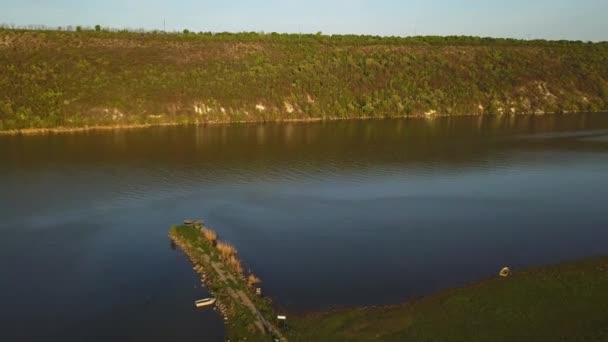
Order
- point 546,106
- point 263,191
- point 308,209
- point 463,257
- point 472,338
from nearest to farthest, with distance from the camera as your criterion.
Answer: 1. point 472,338
2. point 463,257
3. point 308,209
4. point 263,191
5. point 546,106

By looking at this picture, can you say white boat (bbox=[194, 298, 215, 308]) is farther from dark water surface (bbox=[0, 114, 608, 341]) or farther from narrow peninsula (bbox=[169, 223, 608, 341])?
narrow peninsula (bbox=[169, 223, 608, 341])

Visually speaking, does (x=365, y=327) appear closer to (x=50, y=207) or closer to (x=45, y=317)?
(x=45, y=317)

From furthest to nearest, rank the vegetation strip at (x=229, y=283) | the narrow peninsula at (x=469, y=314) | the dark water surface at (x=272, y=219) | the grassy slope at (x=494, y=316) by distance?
the dark water surface at (x=272, y=219) < the vegetation strip at (x=229, y=283) < the narrow peninsula at (x=469, y=314) < the grassy slope at (x=494, y=316)

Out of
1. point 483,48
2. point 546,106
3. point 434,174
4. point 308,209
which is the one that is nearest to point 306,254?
point 308,209

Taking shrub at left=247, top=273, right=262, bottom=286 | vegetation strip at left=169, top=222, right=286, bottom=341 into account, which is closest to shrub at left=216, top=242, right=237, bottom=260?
vegetation strip at left=169, top=222, right=286, bottom=341

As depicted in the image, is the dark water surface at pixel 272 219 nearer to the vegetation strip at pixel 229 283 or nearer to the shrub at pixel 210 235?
the vegetation strip at pixel 229 283

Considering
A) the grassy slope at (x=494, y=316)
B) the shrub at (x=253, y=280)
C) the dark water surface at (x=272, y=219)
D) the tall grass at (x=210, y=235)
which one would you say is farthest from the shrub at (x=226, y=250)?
the grassy slope at (x=494, y=316)
